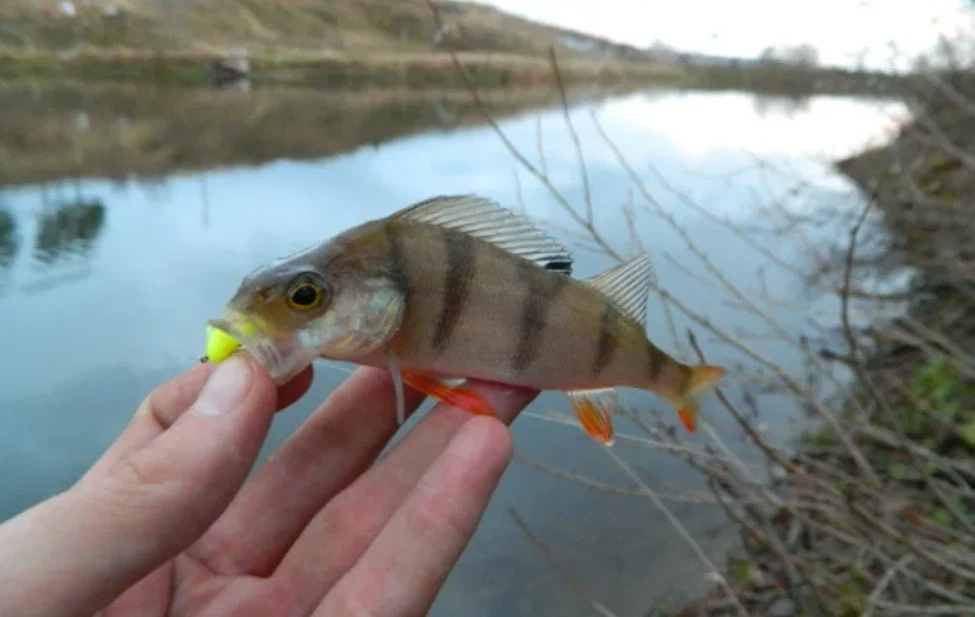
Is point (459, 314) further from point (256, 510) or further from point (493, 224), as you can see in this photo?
point (256, 510)

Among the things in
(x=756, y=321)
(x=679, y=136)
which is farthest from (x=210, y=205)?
(x=679, y=136)

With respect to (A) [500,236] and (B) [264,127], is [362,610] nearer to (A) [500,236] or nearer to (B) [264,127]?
(A) [500,236]

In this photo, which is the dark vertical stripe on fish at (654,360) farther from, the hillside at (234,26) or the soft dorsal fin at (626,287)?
the hillside at (234,26)

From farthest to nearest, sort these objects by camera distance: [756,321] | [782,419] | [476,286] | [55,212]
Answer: [55,212], [756,321], [782,419], [476,286]

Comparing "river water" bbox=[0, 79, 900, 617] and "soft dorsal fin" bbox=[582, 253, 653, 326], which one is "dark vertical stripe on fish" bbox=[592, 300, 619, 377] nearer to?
"soft dorsal fin" bbox=[582, 253, 653, 326]

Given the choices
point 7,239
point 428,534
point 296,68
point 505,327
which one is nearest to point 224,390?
point 428,534

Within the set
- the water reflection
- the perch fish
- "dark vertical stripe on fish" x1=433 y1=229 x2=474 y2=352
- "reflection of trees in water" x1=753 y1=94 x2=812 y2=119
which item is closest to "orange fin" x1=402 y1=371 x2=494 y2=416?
the perch fish
